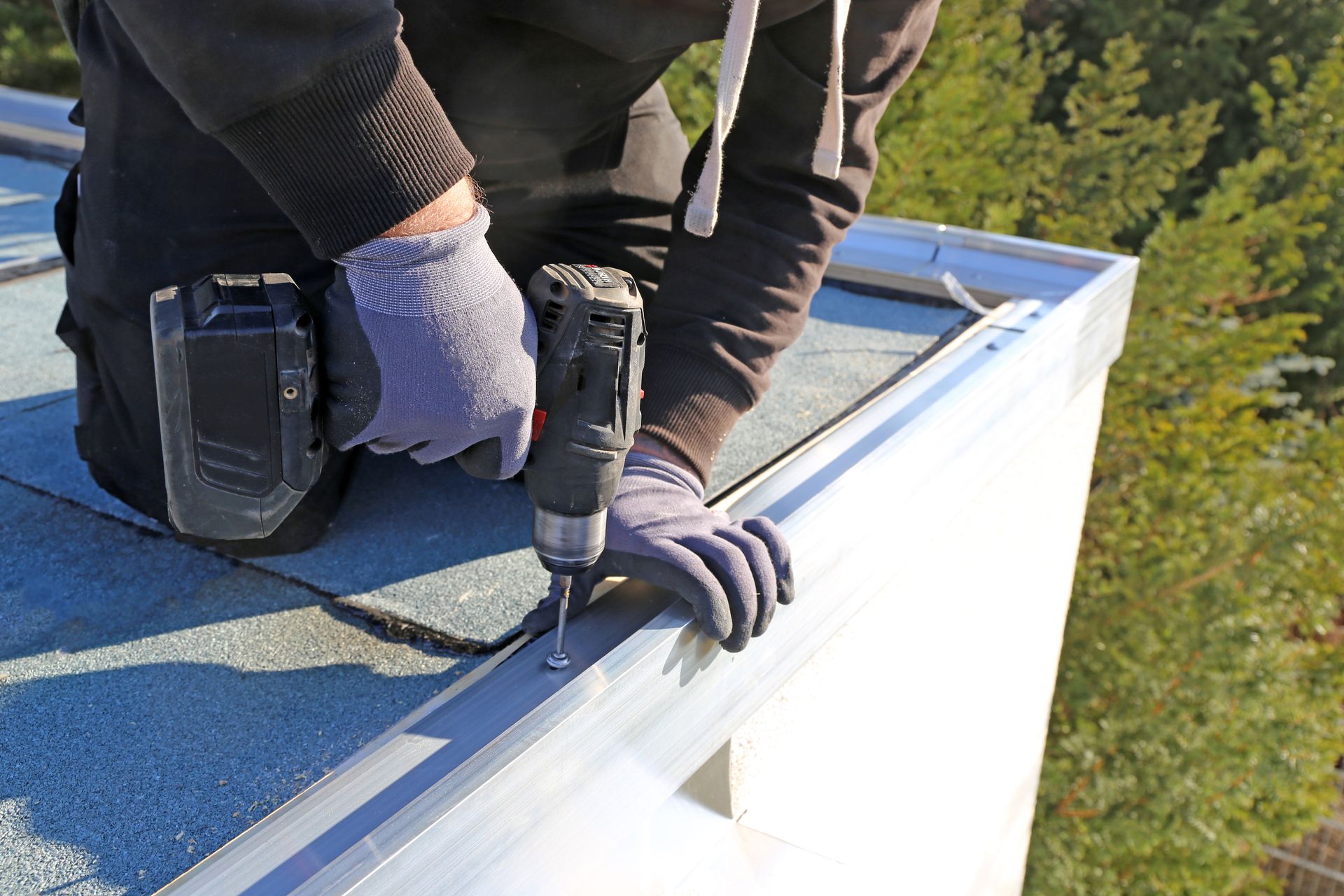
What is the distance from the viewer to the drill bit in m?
1.16

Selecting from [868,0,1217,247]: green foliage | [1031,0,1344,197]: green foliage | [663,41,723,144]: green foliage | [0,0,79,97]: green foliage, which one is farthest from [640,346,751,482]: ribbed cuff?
[1031,0,1344,197]: green foliage

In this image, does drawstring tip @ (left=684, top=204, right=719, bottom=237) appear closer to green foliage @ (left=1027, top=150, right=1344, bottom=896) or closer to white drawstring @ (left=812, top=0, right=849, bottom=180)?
white drawstring @ (left=812, top=0, right=849, bottom=180)

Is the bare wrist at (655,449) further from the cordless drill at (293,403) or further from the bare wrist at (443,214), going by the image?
the bare wrist at (443,214)

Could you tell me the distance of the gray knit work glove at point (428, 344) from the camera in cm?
105

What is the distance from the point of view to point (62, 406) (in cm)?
187

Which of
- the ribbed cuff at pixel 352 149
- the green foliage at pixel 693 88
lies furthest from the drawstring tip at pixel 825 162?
the green foliage at pixel 693 88

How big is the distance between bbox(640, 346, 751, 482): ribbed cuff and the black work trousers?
1.39ft

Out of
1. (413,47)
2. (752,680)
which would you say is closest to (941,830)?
(752,680)

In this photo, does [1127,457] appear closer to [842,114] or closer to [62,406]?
[842,114]

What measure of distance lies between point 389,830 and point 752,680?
1.84 feet

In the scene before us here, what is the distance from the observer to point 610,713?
1.06 metres

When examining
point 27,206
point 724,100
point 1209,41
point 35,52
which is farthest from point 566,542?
point 1209,41

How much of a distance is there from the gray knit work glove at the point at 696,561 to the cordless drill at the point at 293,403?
61 millimetres

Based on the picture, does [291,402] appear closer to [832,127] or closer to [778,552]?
[778,552]
